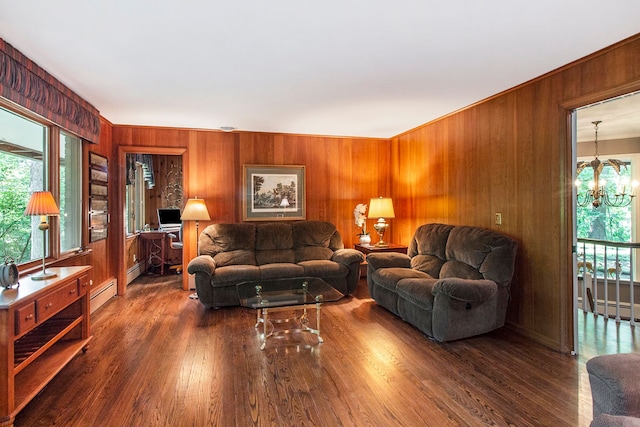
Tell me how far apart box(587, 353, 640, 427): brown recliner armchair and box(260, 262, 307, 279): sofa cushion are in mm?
3311

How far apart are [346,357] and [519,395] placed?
123 centimetres

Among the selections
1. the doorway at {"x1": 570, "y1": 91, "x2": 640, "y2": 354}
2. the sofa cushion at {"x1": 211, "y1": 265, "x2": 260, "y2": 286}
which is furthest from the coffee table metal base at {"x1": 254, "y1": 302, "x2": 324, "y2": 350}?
the doorway at {"x1": 570, "y1": 91, "x2": 640, "y2": 354}

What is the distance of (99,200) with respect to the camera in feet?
14.5

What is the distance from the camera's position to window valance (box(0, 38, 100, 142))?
248 cm

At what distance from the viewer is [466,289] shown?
301cm

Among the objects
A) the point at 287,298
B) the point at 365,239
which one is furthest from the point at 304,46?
the point at 365,239

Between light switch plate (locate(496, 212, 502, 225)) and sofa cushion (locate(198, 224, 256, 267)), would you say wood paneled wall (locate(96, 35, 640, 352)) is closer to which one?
light switch plate (locate(496, 212, 502, 225))

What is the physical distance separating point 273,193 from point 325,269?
5.10 ft

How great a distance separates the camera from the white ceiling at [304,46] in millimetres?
2043

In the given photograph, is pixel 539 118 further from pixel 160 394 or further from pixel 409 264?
pixel 160 394

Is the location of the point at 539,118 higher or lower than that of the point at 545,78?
lower

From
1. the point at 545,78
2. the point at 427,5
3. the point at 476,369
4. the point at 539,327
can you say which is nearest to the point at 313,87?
the point at 427,5

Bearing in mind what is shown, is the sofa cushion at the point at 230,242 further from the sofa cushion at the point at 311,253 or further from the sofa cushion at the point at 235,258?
the sofa cushion at the point at 311,253

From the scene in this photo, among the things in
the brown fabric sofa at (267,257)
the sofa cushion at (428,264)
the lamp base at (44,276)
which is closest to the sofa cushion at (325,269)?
the brown fabric sofa at (267,257)
